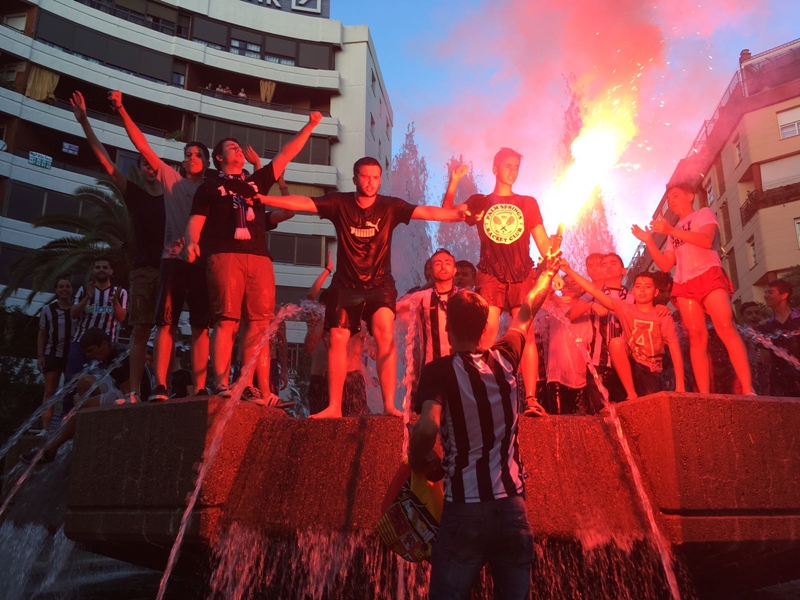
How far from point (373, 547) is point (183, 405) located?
1.53 metres

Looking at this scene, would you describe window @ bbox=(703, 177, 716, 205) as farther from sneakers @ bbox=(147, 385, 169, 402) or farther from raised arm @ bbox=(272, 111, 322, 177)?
sneakers @ bbox=(147, 385, 169, 402)

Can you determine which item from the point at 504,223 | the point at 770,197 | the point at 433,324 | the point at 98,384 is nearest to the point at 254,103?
the point at 770,197

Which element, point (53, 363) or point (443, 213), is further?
point (53, 363)

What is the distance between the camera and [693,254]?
554 cm

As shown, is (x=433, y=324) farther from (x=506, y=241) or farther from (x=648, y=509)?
(x=648, y=509)

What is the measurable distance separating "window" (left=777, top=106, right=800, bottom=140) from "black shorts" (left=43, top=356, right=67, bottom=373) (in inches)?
1354

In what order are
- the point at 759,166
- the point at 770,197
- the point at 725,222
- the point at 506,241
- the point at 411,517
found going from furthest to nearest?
the point at 725,222 < the point at 759,166 < the point at 770,197 < the point at 506,241 < the point at 411,517

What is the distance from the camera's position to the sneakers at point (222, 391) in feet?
14.7

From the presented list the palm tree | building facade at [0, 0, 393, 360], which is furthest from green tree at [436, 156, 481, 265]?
building facade at [0, 0, 393, 360]

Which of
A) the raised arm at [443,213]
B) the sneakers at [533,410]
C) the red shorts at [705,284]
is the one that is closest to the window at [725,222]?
the red shorts at [705,284]

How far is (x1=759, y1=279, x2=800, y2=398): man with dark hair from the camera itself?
708cm

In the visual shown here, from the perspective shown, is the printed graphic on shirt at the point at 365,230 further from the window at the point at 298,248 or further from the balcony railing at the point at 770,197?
the balcony railing at the point at 770,197

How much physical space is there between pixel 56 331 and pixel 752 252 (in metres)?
34.1

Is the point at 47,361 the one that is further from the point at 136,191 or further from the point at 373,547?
the point at 373,547
